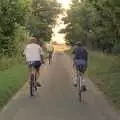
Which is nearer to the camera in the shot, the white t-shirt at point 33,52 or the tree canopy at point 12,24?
the white t-shirt at point 33,52

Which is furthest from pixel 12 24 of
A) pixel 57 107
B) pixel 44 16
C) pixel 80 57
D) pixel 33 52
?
pixel 44 16

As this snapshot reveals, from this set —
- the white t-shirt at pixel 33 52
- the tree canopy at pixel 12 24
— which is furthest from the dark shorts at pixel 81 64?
the tree canopy at pixel 12 24

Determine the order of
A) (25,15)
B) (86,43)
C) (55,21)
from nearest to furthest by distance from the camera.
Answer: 1. (25,15)
2. (86,43)
3. (55,21)

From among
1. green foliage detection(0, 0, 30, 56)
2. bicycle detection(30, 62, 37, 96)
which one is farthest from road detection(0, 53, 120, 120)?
green foliage detection(0, 0, 30, 56)

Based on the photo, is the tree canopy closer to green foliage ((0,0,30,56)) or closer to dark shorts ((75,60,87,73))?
green foliage ((0,0,30,56))

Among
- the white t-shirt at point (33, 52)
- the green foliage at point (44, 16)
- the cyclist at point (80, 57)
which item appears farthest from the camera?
the green foliage at point (44, 16)

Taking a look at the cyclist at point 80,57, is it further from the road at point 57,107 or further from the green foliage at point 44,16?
the green foliage at point 44,16

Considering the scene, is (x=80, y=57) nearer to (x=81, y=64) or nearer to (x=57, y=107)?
(x=81, y=64)

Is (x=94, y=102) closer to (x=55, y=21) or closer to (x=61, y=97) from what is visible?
(x=61, y=97)

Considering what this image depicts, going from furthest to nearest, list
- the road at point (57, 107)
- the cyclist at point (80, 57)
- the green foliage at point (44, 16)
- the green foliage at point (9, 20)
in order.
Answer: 1. the green foliage at point (44, 16)
2. the green foliage at point (9, 20)
3. the cyclist at point (80, 57)
4. the road at point (57, 107)

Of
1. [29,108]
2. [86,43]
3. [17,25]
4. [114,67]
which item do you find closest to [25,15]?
[17,25]

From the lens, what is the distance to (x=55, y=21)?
81250 millimetres

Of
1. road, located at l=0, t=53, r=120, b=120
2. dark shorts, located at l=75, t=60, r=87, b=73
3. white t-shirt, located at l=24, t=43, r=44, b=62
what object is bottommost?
road, located at l=0, t=53, r=120, b=120

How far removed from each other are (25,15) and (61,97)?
73.9 feet
